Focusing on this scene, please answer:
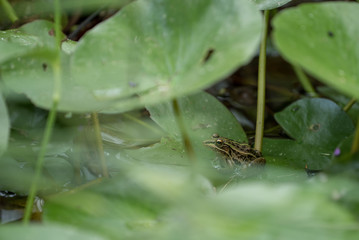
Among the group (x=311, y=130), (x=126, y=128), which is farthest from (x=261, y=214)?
(x=126, y=128)

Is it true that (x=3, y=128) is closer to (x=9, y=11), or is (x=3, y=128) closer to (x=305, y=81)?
(x=9, y=11)

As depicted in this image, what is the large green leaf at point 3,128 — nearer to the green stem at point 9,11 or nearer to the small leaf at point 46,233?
the small leaf at point 46,233

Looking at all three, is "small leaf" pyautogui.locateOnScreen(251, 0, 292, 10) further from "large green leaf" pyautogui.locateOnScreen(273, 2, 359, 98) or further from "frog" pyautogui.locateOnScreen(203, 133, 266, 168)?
"frog" pyautogui.locateOnScreen(203, 133, 266, 168)

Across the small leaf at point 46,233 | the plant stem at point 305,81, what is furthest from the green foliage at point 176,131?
the plant stem at point 305,81

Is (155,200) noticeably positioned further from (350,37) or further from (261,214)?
(350,37)

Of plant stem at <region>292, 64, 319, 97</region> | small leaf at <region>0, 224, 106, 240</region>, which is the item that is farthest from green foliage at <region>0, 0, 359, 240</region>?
plant stem at <region>292, 64, 319, 97</region>

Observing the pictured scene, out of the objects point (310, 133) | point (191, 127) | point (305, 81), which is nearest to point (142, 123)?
point (191, 127)
